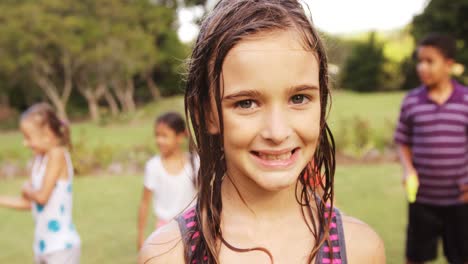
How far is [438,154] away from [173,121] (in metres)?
1.87

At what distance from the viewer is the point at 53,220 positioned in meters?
3.19

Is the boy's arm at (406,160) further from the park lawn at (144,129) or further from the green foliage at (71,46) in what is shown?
the green foliage at (71,46)

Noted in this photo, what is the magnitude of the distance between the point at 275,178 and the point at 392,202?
218 inches

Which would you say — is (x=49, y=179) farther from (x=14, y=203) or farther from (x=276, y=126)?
(x=276, y=126)

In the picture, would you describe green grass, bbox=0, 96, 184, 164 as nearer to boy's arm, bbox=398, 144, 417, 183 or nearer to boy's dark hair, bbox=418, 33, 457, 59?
boy's arm, bbox=398, 144, 417, 183

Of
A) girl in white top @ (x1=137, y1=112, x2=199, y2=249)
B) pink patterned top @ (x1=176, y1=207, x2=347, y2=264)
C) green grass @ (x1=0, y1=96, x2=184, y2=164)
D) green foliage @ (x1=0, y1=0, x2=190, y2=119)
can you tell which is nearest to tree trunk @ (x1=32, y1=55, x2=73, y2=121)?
green foliage @ (x1=0, y1=0, x2=190, y2=119)

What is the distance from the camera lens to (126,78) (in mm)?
25047

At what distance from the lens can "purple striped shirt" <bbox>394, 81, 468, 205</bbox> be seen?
10.7 feet

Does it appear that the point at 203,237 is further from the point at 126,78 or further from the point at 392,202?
the point at 126,78

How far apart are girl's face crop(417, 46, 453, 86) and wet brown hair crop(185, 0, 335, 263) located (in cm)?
221

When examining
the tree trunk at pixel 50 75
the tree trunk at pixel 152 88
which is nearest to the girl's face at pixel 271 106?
the tree trunk at pixel 50 75

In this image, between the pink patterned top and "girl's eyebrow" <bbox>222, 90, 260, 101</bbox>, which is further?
the pink patterned top

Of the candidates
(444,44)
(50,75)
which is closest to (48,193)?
(444,44)

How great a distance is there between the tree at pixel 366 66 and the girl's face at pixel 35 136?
27.1 meters
